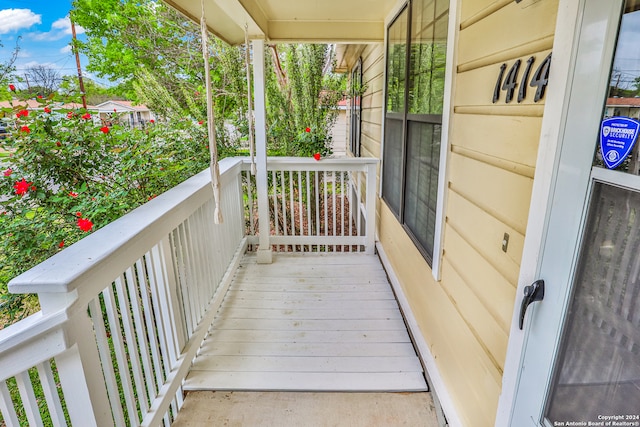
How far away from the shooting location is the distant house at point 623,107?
2.18ft

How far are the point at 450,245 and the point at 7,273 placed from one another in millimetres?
2846

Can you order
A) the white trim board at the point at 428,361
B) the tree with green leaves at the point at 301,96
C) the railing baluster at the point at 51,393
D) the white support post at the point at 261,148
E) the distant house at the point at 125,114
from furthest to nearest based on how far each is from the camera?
the tree with green leaves at the point at 301,96 → the distant house at the point at 125,114 → the white support post at the point at 261,148 → the white trim board at the point at 428,361 → the railing baluster at the point at 51,393

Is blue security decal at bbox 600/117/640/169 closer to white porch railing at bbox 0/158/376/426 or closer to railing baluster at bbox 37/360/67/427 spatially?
white porch railing at bbox 0/158/376/426

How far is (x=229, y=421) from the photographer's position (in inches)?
73.4

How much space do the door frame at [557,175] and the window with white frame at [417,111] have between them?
0.97 metres

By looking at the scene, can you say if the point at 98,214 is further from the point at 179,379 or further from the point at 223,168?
the point at 179,379

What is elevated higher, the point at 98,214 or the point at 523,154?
the point at 523,154

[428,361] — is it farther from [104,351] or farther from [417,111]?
[104,351]

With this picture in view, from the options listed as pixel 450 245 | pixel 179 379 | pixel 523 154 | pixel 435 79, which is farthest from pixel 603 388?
pixel 179 379

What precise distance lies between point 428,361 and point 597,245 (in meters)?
1.53

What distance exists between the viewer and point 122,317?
1414mm

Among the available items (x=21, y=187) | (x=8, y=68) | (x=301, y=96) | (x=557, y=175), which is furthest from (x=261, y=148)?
(x=557, y=175)

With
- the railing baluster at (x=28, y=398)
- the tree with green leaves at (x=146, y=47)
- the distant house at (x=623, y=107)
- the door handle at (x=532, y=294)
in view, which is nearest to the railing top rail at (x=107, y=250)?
the railing baluster at (x=28, y=398)

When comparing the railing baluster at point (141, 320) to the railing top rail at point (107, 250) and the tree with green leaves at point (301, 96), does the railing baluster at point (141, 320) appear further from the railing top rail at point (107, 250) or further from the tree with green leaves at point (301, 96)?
the tree with green leaves at point (301, 96)
